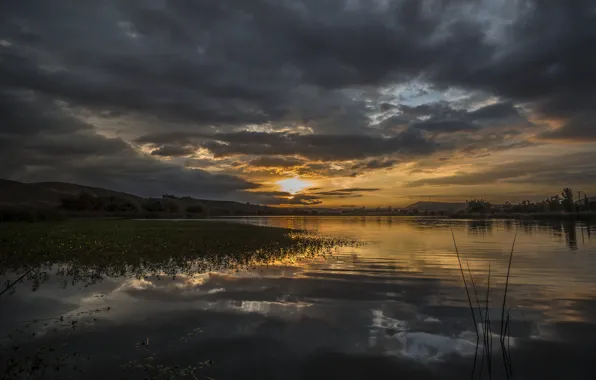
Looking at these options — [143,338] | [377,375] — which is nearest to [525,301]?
[377,375]

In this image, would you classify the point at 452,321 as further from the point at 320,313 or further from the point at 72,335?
the point at 72,335

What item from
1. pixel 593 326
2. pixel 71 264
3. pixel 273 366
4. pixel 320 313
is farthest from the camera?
pixel 71 264

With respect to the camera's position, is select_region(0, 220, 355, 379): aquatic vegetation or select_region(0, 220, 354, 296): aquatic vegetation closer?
select_region(0, 220, 355, 379): aquatic vegetation

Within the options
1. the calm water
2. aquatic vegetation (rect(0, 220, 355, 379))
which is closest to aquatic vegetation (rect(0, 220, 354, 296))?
aquatic vegetation (rect(0, 220, 355, 379))

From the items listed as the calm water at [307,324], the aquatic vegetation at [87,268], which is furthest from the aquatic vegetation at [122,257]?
the calm water at [307,324]

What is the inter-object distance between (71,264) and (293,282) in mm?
14541

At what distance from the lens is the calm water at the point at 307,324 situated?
9.31 metres

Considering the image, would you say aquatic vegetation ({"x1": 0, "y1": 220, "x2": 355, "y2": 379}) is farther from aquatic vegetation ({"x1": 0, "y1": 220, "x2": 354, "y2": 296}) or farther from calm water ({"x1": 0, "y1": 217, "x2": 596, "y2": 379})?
calm water ({"x1": 0, "y1": 217, "x2": 596, "y2": 379})

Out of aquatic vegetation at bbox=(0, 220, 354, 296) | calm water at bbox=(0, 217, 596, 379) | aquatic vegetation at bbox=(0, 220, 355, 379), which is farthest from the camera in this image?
aquatic vegetation at bbox=(0, 220, 354, 296)

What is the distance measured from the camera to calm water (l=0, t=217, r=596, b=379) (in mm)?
9312

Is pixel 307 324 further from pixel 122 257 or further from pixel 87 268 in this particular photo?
pixel 122 257

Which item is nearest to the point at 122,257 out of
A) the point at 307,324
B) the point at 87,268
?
the point at 87,268

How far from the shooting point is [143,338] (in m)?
10.9

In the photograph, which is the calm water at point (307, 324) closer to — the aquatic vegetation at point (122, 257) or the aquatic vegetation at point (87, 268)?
the aquatic vegetation at point (87, 268)
